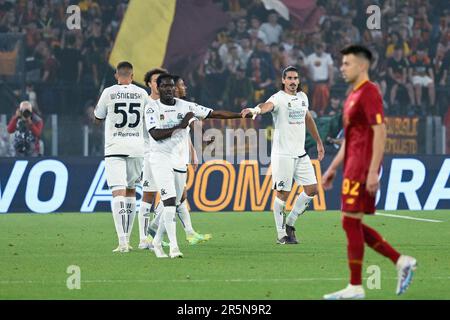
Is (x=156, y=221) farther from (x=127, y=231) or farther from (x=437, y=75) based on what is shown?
(x=437, y=75)

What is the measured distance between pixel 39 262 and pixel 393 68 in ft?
52.9

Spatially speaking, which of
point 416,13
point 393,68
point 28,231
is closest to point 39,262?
point 28,231

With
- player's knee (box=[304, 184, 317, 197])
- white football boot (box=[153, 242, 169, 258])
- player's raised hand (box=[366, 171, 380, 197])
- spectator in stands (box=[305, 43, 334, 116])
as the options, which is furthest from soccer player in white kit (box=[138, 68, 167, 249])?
spectator in stands (box=[305, 43, 334, 116])

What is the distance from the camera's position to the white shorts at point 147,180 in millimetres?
15820

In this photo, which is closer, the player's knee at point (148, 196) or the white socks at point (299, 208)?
the player's knee at point (148, 196)

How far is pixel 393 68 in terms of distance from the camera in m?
28.2

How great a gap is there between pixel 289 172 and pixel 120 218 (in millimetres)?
2762

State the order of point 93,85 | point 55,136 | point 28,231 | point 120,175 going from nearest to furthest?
point 120,175 → point 28,231 → point 55,136 → point 93,85

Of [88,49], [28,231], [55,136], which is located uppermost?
[88,49]

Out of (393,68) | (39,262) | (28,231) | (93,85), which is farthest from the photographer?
(393,68)

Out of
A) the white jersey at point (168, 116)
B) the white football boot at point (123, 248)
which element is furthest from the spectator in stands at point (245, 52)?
the white jersey at point (168, 116)

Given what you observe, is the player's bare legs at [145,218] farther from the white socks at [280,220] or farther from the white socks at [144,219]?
the white socks at [280,220]

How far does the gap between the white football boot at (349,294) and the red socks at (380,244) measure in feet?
1.47

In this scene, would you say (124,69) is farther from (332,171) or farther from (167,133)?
(332,171)
